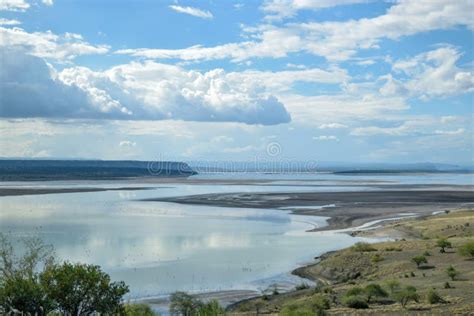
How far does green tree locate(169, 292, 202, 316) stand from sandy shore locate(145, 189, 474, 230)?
126ft

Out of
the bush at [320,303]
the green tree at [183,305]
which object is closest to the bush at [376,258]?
the bush at [320,303]

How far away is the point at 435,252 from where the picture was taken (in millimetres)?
42375

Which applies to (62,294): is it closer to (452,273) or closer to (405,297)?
(405,297)

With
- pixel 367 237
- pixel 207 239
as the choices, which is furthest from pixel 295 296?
pixel 367 237

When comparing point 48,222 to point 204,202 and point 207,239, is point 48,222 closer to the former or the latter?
point 207,239

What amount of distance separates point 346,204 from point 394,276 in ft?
191

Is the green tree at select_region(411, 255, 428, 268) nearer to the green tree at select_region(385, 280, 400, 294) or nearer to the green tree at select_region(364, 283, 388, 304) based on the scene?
the green tree at select_region(385, 280, 400, 294)

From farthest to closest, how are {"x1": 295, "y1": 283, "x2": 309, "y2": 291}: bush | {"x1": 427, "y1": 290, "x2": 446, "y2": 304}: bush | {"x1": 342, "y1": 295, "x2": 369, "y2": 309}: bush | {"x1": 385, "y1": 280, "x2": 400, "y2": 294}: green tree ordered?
{"x1": 295, "y1": 283, "x2": 309, "y2": 291}: bush → {"x1": 385, "y1": 280, "x2": 400, "y2": 294}: green tree → {"x1": 342, "y1": 295, "x2": 369, "y2": 309}: bush → {"x1": 427, "y1": 290, "x2": 446, "y2": 304}: bush

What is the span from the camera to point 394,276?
119 ft

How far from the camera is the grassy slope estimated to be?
86.7 feet

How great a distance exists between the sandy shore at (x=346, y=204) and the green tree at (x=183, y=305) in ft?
126

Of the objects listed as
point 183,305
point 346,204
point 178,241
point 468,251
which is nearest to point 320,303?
point 183,305

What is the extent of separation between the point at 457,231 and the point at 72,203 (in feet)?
199

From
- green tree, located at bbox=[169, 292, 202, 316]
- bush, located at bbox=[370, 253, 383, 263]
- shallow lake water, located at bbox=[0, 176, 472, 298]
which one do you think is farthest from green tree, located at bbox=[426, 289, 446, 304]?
bush, located at bbox=[370, 253, 383, 263]
